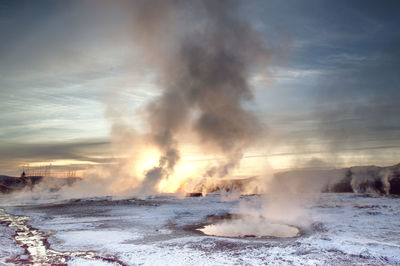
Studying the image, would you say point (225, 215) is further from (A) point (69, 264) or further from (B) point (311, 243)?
(A) point (69, 264)

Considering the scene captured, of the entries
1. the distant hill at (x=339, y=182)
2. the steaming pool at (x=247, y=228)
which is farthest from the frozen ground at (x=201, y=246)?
the distant hill at (x=339, y=182)

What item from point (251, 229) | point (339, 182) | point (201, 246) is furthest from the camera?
point (339, 182)

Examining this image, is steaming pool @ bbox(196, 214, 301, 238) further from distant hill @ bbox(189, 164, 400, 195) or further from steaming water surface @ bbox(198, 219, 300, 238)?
distant hill @ bbox(189, 164, 400, 195)

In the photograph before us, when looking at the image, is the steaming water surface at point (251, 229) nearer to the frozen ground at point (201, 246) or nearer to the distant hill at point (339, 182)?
the frozen ground at point (201, 246)

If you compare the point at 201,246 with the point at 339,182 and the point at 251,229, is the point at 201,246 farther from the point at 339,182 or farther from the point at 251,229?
the point at 339,182

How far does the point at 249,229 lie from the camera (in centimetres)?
2612

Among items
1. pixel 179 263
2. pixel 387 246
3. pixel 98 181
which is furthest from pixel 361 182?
pixel 179 263

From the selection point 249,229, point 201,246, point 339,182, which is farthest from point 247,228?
point 339,182

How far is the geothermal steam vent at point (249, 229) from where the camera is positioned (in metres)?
23.7

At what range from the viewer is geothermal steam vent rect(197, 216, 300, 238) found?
23.7 meters

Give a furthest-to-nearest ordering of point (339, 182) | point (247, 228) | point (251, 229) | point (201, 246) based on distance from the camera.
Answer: point (339, 182), point (247, 228), point (251, 229), point (201, 246)

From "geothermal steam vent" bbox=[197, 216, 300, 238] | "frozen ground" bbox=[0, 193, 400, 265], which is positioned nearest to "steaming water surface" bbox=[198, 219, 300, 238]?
"geothermal steam vent" bbox=[197, 216, 300, 238]

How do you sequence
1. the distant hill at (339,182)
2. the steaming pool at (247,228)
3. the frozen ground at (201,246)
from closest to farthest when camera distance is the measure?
the frozen ground at (201,246)
the steaming pool at (247,228)
the distant hill at (339,182)

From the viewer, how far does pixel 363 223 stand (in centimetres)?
2700
